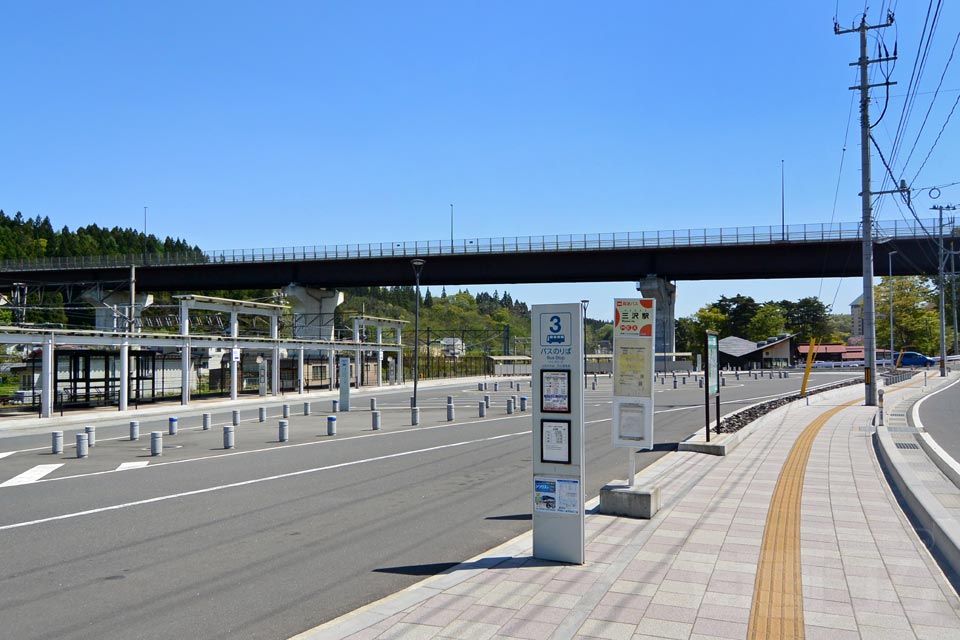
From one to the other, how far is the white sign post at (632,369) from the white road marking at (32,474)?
11.2 meters

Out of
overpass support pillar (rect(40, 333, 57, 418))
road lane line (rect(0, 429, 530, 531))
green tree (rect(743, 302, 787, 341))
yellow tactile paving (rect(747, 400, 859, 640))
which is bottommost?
road lane line (rect(0, 429, 530, 531))

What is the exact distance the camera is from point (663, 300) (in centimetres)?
5838

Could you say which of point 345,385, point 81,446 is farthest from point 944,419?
point 81,446

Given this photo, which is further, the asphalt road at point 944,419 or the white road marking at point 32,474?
the asphalt road at point 944,419

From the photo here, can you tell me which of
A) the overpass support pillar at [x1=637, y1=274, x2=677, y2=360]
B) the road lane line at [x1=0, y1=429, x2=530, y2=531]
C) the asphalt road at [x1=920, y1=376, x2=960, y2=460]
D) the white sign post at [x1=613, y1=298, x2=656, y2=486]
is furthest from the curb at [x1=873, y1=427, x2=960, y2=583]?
the overpass support pillar at [x1=637, y1=274, x2=677, y2=360]

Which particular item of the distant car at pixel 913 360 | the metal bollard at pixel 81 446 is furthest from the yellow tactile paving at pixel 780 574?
the distant car at pixel 913 360

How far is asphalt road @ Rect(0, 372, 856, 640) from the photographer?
607 centimetres

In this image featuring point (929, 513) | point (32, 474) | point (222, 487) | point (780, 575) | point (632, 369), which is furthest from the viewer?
point (32, 474)

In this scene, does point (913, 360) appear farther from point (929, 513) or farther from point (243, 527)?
point (243, 527)

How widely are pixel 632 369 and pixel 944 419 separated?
19.4 meters

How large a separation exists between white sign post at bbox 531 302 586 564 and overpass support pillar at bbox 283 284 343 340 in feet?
182

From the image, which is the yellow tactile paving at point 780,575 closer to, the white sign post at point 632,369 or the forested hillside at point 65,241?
the white sign post at point 632,369

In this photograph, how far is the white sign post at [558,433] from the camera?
6.87 meters

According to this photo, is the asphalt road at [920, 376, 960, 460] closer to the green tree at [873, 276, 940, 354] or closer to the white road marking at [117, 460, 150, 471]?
the white road marking at [117, 460, 150, 471]
